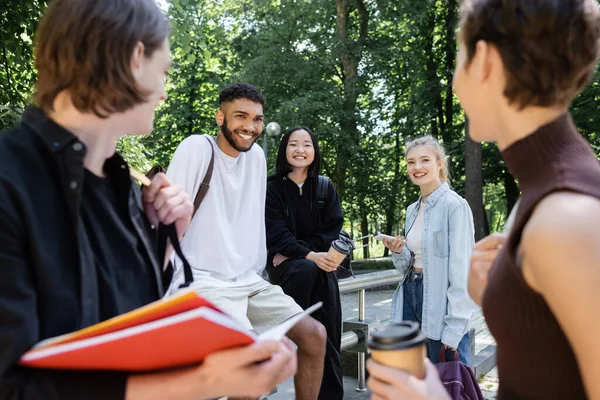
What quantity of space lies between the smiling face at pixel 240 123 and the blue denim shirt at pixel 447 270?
4.75ft

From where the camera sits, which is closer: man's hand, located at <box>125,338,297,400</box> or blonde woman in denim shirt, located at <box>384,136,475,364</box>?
man's hand, located at <box>125,338,297,400</box>

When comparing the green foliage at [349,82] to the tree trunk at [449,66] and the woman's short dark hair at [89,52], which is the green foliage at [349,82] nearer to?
the tree trunk at [449,66]

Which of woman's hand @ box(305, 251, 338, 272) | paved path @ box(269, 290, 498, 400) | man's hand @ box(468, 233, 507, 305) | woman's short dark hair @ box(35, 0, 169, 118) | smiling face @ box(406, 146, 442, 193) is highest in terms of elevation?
woman's short dark hair @ box(35, 0, 169, 118)

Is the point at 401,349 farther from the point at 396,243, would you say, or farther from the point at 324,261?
the point at 396,243

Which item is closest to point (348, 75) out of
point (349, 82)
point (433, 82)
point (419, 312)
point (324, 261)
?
point (349, 82)

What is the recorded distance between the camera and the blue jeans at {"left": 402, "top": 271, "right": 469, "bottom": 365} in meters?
3.99

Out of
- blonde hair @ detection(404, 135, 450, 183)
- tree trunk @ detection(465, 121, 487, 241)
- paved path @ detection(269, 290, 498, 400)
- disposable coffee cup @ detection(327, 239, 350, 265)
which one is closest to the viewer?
disposable coffee cup @ detection(327, 239, 350, 265)

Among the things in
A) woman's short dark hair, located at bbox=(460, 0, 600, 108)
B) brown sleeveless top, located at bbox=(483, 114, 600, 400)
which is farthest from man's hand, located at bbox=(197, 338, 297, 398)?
woman's short dark hair, located at bbox=(460, 0, 600, 108)

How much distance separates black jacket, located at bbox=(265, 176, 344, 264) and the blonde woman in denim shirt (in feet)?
1.60

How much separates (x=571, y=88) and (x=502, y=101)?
142 millimetres

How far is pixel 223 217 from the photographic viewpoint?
338 centimetres

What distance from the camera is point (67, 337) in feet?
3.60

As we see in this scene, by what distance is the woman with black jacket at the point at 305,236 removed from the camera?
13.1 feet

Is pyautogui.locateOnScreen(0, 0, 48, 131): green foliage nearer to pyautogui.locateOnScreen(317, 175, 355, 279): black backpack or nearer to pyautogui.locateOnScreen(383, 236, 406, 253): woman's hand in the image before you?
pyautogui.locateOnScreen(317, 175, 355, 279): black backpack
